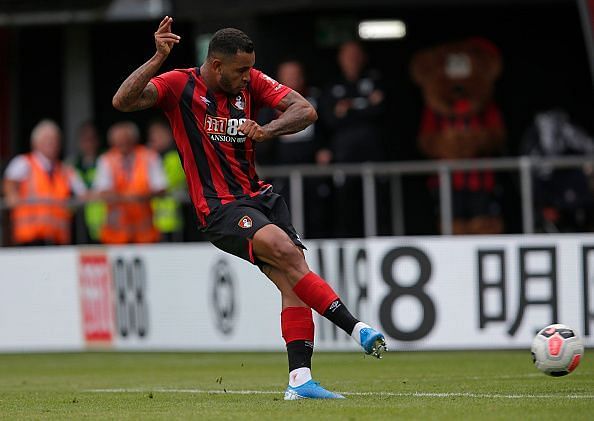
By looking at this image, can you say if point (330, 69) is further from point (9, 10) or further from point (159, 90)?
point (159, 90)

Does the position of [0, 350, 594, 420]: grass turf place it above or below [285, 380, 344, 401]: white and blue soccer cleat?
below

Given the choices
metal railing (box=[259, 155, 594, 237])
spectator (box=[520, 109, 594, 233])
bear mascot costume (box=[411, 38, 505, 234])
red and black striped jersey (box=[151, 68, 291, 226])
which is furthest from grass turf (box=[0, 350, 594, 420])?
bear mascot costume (box=[411, 38, 505, 234])

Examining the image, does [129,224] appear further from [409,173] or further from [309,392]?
[309,392]

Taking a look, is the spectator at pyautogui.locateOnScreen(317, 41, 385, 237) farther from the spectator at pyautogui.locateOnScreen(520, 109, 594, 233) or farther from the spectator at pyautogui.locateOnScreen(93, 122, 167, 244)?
the spectator at pyautogui.locateOnScreen(520, 109, 594, 233)

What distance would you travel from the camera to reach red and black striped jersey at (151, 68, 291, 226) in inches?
319

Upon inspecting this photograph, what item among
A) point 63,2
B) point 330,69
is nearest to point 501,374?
point 330,69

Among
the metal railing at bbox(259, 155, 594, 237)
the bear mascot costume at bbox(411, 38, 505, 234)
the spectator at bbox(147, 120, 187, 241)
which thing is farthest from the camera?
the bear mascot costume at bbox(411, 38, 505, 234)

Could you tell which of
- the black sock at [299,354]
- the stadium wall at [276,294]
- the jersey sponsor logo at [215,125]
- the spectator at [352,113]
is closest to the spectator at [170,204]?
the stadium wall at [276,294]

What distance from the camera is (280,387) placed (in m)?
9.15

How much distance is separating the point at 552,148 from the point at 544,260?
12.8 ft

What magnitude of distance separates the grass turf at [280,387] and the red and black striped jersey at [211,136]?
1.22 meters

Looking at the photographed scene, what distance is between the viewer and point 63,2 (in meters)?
18.1

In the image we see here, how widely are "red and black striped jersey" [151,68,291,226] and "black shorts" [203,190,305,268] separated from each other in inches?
2.3

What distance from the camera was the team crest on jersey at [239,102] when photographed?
8.19 metres
